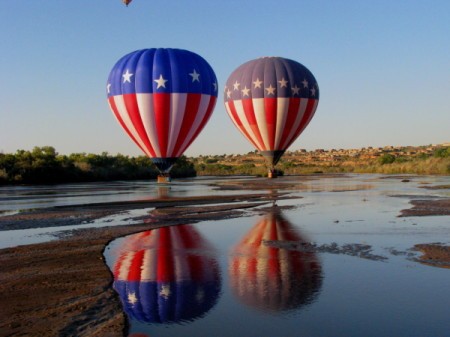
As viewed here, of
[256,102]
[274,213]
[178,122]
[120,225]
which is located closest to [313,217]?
[274,213]

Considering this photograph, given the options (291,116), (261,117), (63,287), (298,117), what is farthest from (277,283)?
(298,117)

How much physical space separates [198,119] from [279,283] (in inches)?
989

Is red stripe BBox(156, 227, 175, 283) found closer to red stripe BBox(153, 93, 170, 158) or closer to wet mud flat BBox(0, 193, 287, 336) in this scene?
wet mud flat BBox(0, 193, 287, 336)

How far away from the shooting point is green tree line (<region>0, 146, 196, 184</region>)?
55500mm

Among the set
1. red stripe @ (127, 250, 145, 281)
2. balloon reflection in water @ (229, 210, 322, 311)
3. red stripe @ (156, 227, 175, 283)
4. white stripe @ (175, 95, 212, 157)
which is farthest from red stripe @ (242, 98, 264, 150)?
red stripe @ (127, 250, 145, 281)

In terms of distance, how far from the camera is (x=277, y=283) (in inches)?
388

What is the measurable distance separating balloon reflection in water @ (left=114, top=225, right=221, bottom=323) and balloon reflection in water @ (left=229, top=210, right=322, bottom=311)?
1.80 feet

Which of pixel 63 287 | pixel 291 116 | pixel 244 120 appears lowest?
pixel 63 287

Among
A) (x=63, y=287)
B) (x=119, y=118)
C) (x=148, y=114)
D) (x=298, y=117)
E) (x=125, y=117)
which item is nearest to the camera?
(x=63, y=287)

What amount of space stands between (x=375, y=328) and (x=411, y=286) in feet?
7.83

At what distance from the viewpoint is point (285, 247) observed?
13656 mm

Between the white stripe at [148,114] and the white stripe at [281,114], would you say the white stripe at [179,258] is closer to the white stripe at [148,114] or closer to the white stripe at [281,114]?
the white stripe at [148,114]

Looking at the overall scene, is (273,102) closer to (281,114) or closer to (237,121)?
(281,114)

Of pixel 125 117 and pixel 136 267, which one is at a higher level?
pixel 125 117
